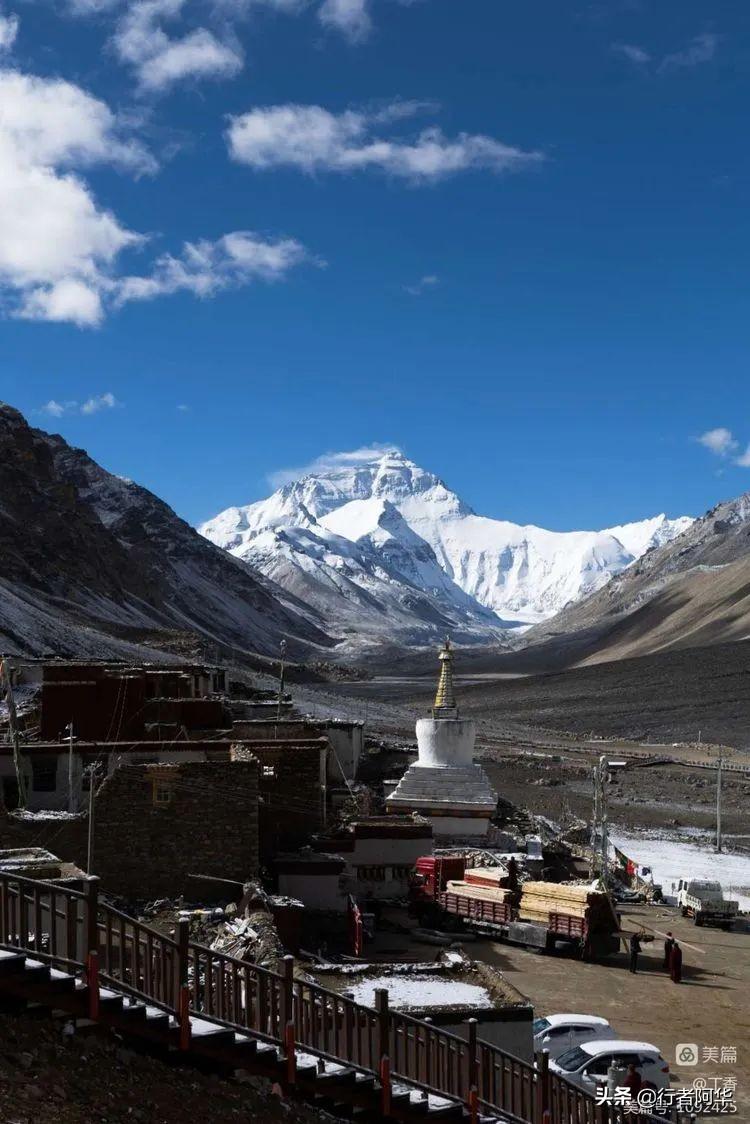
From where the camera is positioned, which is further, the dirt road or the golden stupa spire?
the golden stupa spire

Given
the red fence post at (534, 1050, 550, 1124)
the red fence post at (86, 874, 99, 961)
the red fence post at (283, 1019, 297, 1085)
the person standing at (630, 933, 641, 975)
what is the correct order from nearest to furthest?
the red fence post at (86, 874, 99, 961) < the red fence post at (283, 1019, 297, 1085) < the red fence post at (534, 1050, 550, 1124) < the person standing at (630, 933, 641, 975)

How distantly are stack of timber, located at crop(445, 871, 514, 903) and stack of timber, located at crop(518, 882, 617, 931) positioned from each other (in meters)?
0.47

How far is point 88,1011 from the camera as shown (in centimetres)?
772

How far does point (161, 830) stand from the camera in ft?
57.1

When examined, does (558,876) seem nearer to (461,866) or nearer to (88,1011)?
(461,866)

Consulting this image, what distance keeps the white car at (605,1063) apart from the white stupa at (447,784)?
15727 millimetres

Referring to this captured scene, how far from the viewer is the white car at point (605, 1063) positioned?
13703 mm

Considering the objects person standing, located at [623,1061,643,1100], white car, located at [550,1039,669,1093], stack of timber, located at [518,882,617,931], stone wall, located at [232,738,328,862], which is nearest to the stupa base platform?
stack of timber, located at [518,882,617,931]

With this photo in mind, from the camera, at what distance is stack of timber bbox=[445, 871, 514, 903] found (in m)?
22.7

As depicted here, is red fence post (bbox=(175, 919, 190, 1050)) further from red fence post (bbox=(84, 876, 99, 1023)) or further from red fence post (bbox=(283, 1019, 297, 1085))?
red fence post (bbox=(283, 1019, 297, 1085))

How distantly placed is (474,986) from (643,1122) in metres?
2.71

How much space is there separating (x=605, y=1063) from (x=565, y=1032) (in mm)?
1102

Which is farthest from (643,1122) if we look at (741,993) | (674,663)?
(674,663)

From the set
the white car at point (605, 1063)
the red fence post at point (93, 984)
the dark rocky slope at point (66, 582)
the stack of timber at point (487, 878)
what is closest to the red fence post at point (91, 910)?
the red fence post at point (93, 984)
